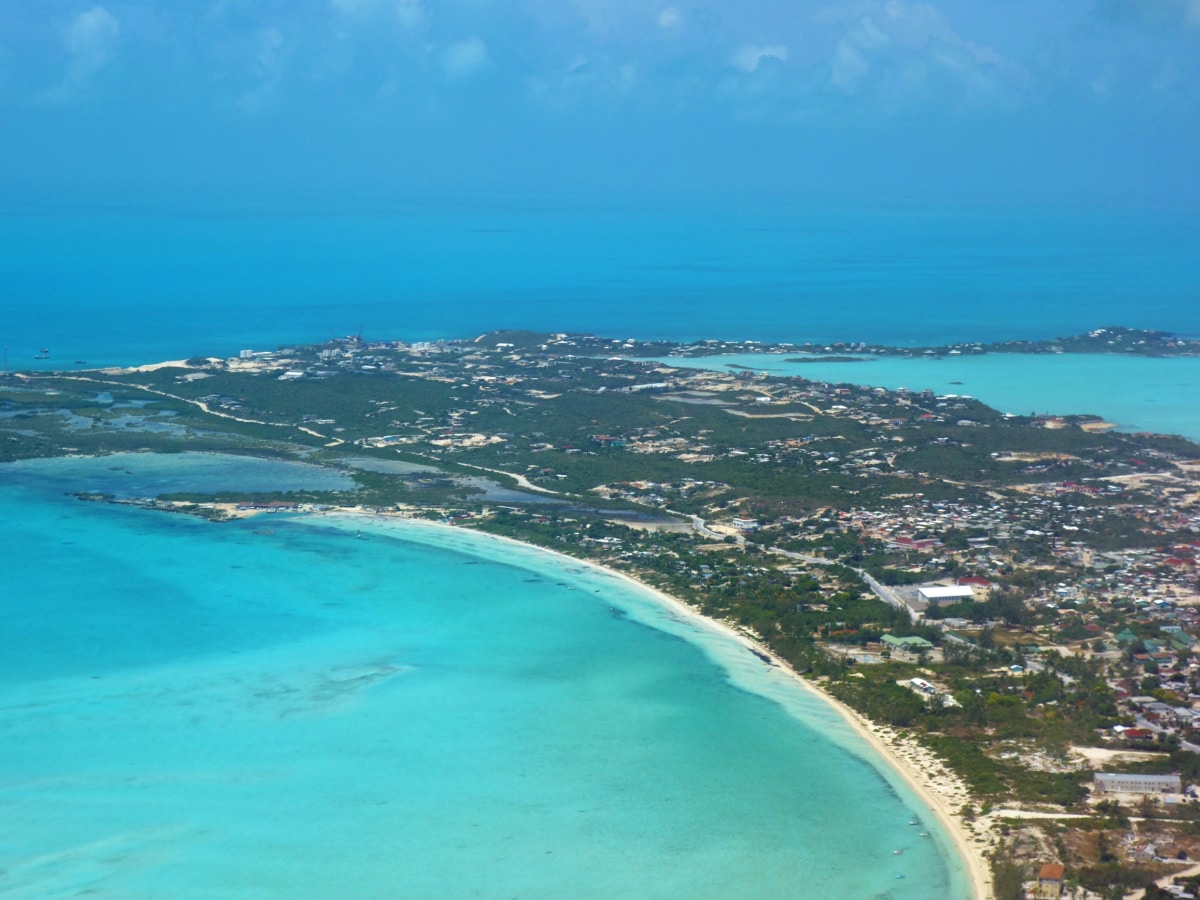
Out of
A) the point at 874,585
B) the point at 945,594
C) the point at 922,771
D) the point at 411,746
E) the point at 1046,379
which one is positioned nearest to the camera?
the point at 922,771

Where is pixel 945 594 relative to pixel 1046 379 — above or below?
below

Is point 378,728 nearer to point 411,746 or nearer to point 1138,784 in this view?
point 411,746

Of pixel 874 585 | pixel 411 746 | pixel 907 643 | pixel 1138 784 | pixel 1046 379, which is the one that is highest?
pixel 1046 379

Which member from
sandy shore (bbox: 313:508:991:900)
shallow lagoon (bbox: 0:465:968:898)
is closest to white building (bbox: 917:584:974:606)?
sandy shore (bbox: 313:508:991:900)

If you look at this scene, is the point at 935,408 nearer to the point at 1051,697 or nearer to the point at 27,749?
the point at 1051,697

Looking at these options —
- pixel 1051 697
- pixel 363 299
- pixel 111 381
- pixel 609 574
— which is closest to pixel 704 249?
pixel 363 299

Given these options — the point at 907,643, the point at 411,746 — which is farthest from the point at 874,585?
the point at 411,746
